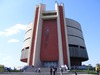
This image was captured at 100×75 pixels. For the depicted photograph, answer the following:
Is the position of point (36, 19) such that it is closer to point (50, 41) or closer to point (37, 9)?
point (37, 9)

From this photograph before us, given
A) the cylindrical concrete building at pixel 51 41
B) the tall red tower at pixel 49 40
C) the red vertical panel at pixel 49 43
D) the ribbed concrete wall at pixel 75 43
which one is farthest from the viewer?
the ribbed concrete wall at pixel 75 43

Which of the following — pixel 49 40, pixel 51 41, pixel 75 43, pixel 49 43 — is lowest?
pixel 49 43

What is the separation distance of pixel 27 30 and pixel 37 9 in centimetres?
1025

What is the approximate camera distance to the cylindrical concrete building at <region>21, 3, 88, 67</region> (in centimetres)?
5028

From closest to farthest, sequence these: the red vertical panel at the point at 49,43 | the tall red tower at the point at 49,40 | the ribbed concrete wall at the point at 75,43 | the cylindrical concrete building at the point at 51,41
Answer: the tall red tower at the point at 49,40 → the cylindrical concrete building at the point at 51,41 → the red vertical panel at the point at 49,43 → the ribbed concrete wall at the point at 75,43

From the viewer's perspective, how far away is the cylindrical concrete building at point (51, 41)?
165 feet

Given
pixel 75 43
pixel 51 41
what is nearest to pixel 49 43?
pixel 51 41

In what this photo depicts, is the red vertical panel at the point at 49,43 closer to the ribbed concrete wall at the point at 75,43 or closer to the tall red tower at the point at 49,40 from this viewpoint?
the tall red tower at the point at 49,40

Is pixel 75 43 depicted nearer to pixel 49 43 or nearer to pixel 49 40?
pixel 49 40

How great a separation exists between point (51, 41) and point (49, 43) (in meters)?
0.75

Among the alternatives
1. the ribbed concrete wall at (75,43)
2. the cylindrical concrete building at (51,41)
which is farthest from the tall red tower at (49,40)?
the ribbed concrete wall at (75,43)

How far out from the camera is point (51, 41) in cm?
5191

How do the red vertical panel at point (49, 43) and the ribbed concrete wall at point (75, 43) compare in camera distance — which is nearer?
the red vertical panel at point (49, 43)

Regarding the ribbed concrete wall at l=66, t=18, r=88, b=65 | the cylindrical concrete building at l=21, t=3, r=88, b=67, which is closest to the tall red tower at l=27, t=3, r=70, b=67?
the cylindrical concrete building at l=21, t=3, r=88, b=67
